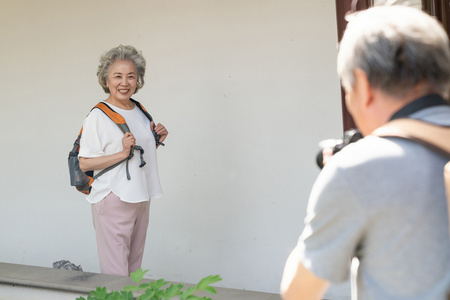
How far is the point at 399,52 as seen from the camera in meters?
1.11

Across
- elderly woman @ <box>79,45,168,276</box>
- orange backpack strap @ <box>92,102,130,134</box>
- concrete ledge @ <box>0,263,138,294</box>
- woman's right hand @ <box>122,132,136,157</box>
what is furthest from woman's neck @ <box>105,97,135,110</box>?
concrete ledge @ <box>0,263,138,294</box>

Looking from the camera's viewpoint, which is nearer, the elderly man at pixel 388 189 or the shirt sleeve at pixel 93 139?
the elderly man at pixel 388 189

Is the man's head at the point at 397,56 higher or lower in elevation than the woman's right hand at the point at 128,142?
higher

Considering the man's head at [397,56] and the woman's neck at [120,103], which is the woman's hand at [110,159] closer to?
the woman's neck at [120,103]

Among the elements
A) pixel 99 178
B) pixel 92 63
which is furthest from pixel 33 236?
pixel 99 178

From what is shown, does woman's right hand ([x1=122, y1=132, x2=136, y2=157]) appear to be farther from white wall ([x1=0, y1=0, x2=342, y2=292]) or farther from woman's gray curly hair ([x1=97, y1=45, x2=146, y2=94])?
white wall ([x1=0, y1=0, x2=342, y2=292])

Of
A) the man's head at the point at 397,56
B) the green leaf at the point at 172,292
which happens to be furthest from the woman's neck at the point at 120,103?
the man's head at the point at 397,56

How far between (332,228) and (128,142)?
2.59 m

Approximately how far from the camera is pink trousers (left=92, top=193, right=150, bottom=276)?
3.68 metres

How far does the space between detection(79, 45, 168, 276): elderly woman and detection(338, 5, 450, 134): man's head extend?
256cm

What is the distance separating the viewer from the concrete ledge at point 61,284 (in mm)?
3314

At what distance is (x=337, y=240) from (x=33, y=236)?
505 centimetres

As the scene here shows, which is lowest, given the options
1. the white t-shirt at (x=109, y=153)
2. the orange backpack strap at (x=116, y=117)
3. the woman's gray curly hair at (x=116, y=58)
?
the white t-shirt at (x=109, y=153)

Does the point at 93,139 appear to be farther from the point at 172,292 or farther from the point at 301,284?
the point at 301,284
